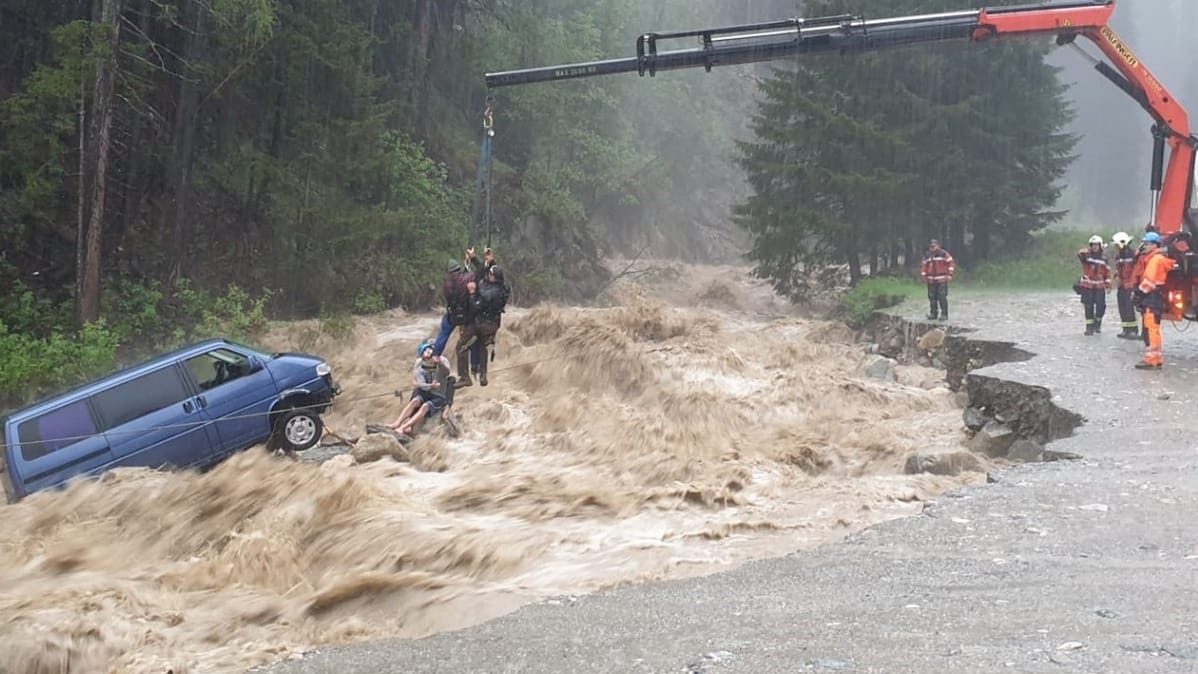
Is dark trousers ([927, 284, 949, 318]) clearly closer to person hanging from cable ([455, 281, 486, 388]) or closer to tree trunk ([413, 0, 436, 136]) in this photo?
person hanging from cable ([455, 281, 486, 388])

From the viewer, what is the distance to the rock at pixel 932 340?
1988 centimetres

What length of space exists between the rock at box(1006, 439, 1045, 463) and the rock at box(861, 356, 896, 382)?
7205 millimetres

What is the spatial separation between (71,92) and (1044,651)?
59.7ft

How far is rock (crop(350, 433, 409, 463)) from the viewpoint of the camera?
12.5 metres

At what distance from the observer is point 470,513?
402 inches

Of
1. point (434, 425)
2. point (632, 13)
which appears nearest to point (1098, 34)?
point (434, 425)

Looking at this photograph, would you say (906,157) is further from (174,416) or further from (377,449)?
(174,416)

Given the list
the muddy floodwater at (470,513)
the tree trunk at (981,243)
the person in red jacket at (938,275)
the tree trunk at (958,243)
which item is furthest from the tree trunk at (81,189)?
the tree trunk at (981,243)

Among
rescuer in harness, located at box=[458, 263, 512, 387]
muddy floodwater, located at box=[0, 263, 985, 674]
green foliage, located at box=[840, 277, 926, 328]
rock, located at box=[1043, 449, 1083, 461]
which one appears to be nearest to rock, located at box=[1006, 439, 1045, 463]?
rock, located at box=[1043, 449, 1083, 461]

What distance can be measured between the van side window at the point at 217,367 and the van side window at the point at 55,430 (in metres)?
1.30

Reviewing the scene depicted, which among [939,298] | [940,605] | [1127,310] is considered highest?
[1127,310]

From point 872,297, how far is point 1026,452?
55.7ft

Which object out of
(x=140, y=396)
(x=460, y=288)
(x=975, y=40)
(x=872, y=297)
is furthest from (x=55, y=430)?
(x=872, y=297)

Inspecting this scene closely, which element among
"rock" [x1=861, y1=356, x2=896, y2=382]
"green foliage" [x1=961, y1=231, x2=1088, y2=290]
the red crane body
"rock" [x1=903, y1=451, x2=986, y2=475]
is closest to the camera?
"rock" [x1=903, y1=451, x2=986, y2=475]
